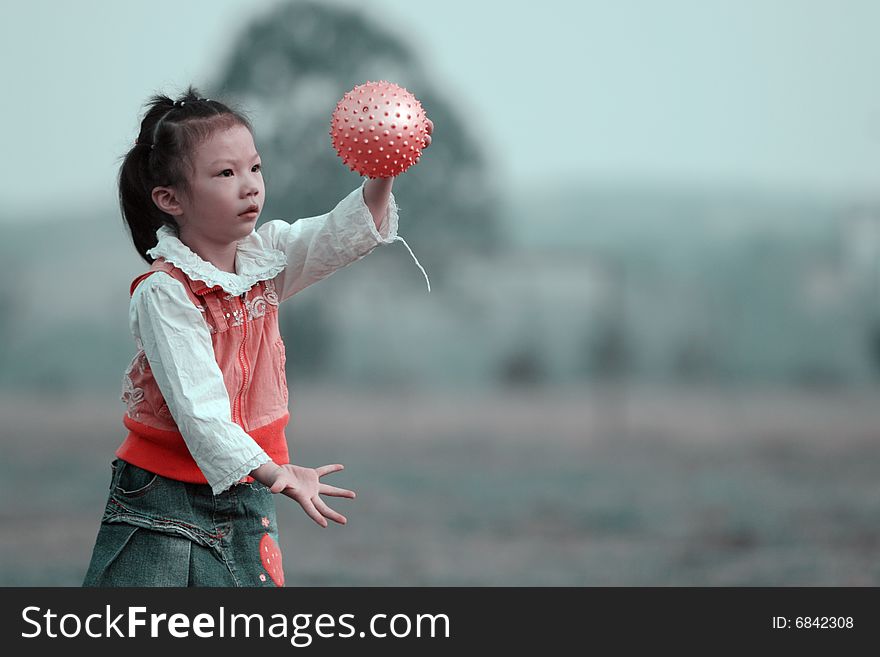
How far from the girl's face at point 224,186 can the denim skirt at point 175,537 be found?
443 mm

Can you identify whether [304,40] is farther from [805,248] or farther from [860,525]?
[805,248]

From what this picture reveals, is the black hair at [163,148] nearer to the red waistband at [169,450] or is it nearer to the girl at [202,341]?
the girl at [202,341]

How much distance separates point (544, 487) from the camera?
852 centimetres

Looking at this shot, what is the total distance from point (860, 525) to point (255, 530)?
5.62 meters

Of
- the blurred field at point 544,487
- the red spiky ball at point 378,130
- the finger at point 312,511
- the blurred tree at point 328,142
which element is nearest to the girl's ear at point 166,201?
the red spiky ball at point 378,130

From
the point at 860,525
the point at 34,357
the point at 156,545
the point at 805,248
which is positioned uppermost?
the point at 805,248

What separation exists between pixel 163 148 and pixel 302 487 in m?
0.62

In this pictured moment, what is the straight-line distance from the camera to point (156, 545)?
2.02 meters

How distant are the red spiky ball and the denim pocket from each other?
63 centimetres

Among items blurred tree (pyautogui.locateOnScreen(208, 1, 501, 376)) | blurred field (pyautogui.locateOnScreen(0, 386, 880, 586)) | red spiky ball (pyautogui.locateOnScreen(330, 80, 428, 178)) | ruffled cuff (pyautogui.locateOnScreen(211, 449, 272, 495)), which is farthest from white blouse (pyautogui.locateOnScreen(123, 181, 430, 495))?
blurred tree (pyautogui.locateOnScreen(208, 1, 501, 376))

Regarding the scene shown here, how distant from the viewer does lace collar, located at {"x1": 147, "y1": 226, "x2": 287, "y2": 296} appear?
78.1 inches

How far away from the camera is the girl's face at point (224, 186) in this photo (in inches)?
78.1

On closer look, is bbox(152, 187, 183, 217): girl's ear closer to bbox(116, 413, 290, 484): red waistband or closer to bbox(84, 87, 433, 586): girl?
bbox(84, 87, 433, 586): girl

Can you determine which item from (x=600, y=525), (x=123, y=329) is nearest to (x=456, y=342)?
(x=123, y=329)
